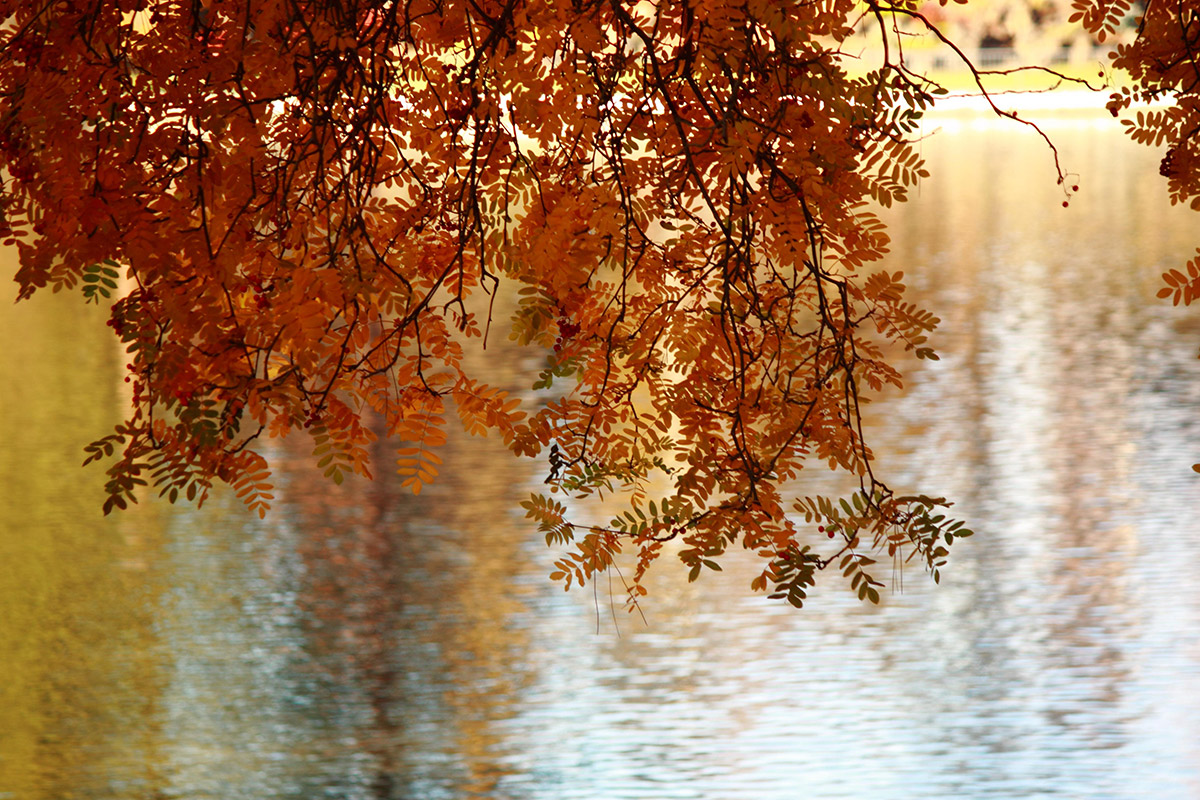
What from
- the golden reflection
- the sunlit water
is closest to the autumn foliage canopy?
the sunlit water

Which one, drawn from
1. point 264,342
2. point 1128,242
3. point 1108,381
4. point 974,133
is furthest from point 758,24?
point 974,133

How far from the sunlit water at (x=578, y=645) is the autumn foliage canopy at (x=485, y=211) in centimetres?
372

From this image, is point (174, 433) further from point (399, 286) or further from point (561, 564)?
point (561, 564)

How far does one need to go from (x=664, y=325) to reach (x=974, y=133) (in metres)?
41.0

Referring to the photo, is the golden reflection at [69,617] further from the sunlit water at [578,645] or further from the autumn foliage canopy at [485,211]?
the autumn foliage canopy at [485,211]

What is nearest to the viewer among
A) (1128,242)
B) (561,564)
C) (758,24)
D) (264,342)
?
(264,342)

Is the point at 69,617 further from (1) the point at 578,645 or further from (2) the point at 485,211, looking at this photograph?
(2) the point at 485,211

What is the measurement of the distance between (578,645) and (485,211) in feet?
16.7

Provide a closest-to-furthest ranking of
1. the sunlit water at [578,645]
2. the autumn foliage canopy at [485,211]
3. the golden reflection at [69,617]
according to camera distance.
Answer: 1. the autumn foliage canopy at [485,211]
2. the sunlit water at [578,645]
3. the golden reflection at [69,617]

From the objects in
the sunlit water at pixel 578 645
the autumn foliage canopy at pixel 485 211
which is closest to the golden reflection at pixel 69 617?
Answer: the sunlit water at pixel 578 645

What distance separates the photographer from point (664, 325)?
2238 mm

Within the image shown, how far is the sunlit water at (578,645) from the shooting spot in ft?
19.3

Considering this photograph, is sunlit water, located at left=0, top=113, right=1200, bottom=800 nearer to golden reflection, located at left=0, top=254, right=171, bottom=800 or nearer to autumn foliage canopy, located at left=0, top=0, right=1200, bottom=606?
golden reflection, located at left=0, top=254, right=171, bottom=800

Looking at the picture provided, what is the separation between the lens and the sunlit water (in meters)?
5.89
